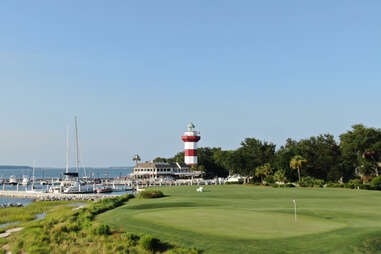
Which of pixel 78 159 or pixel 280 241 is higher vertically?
pixel 78 159

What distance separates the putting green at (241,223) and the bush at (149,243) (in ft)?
12.1

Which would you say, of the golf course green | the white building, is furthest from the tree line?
the golf course green

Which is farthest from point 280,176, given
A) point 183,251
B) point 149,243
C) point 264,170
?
point 183,251

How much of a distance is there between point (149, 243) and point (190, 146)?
69.2 m

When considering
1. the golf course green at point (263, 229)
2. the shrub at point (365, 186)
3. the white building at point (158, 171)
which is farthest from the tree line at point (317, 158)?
the golf course green at point (263, 229)

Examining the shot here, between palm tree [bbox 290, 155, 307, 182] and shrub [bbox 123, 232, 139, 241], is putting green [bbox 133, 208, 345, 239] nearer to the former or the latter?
shrub [bbox 123, 232, 139, 241]

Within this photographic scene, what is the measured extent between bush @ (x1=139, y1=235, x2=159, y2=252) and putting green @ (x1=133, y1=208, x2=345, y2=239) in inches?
145

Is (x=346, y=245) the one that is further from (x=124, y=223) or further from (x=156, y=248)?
(x=124, y=223)

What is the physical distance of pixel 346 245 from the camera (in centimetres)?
1941

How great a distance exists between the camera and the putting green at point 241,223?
22.1 meters

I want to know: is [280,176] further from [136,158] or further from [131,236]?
[136,158]

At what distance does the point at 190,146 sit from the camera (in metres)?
88.9

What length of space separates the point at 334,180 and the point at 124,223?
71240 mm

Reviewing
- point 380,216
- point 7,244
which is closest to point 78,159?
point 7,244
